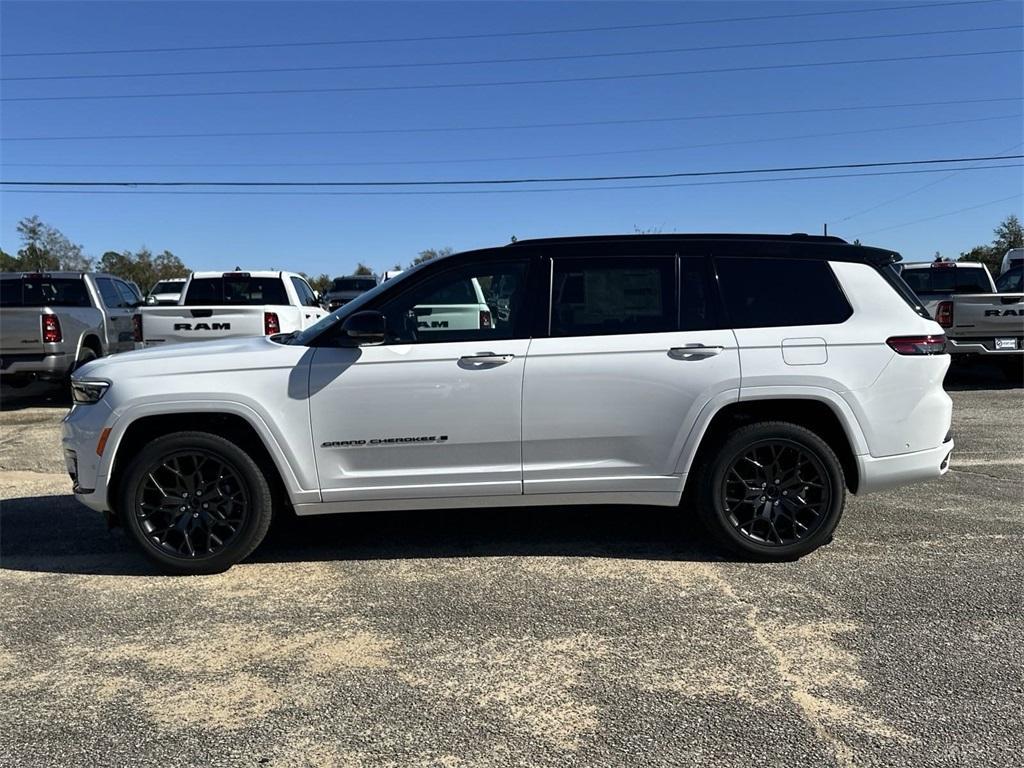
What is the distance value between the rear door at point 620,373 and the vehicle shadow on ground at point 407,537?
59 cm

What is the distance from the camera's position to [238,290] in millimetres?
11516

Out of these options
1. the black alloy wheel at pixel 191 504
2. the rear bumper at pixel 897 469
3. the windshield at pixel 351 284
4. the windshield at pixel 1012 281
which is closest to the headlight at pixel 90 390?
the black alloy wheel at pixel 191 504

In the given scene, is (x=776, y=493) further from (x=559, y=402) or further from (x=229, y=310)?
(x=229, y=310)

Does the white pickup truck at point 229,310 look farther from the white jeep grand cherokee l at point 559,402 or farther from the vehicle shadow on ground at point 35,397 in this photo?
the white jeep grand cherokee l at point 559,402

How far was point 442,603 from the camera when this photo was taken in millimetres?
4043

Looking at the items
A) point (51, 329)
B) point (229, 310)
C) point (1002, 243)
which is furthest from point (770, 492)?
point (1002, 243)

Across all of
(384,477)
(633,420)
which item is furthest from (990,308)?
(384,477)

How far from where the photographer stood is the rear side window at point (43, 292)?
11.9m

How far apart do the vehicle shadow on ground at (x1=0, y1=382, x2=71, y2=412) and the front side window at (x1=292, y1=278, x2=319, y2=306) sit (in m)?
3.82

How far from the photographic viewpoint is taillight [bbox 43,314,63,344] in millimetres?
10391

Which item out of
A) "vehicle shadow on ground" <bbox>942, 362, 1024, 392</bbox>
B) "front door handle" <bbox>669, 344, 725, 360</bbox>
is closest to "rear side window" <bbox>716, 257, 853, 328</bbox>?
"front door handle" <bbox>669, 344, 725, 360</bbox>

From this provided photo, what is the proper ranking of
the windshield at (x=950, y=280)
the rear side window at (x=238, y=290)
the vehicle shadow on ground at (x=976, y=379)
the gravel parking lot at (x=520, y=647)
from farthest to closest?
the windshield at (x=950, y=280), the vehicle shadow on ground at (x=976, y=379), the rear side window at (x=238, y=290), the gravel parking lot at (x=520, y=647)

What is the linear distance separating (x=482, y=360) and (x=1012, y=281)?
1291cm

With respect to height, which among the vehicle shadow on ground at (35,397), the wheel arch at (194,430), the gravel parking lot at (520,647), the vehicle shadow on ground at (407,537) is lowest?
the gravel parking lot at (520,647)
